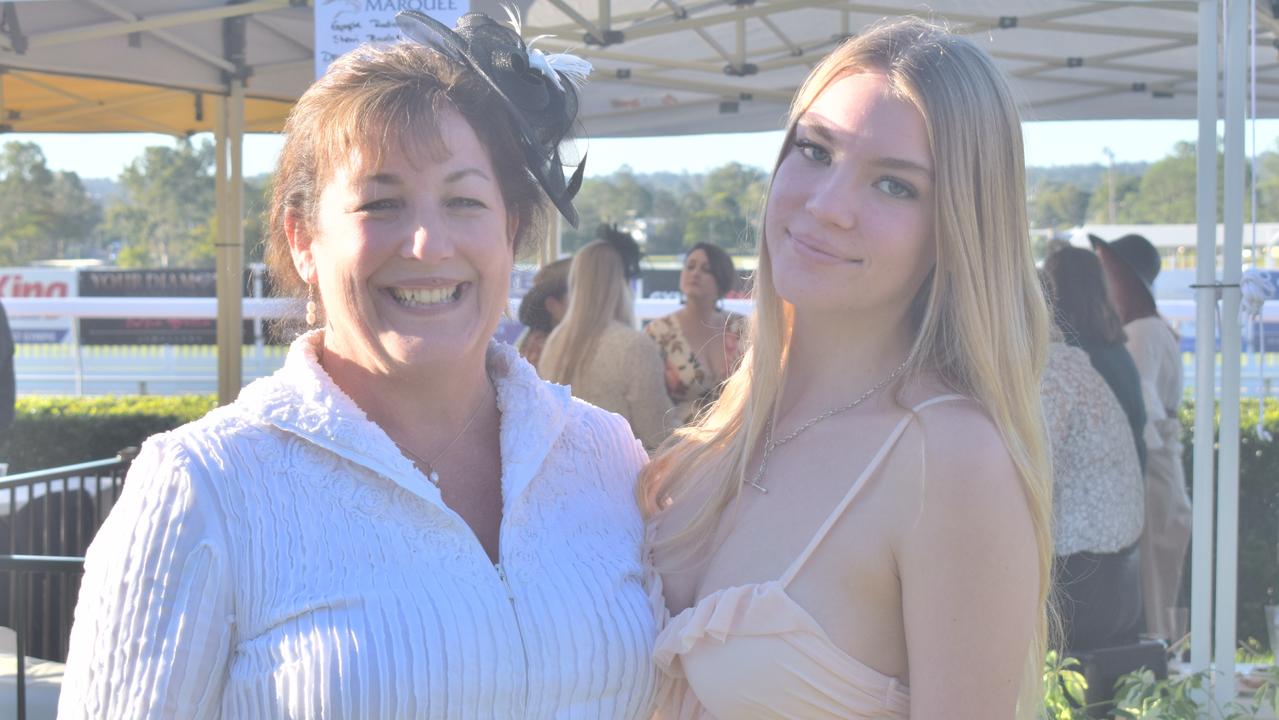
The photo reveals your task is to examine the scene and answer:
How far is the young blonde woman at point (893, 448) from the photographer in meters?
1.57

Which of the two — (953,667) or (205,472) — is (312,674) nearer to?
(205,472)

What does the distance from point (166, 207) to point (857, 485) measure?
50.1m

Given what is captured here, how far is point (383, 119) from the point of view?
1642 millimetres

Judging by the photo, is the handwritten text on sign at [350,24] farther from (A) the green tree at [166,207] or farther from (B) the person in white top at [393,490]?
(A) the green tree at [166,207]

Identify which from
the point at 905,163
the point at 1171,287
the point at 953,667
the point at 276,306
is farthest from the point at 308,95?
the point at 1171,287

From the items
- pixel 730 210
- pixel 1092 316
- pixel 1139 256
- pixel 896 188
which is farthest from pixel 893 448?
pixel 730 210

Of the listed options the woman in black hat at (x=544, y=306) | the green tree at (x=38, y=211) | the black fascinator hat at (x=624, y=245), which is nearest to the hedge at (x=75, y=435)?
the woman in black hat at (x=544, y=306)

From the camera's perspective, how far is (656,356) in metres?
5.32

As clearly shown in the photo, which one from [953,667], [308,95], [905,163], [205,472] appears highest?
[308,95]

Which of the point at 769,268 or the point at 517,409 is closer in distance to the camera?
the point at 517,409

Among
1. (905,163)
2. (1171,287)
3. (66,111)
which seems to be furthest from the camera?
(1171,287)

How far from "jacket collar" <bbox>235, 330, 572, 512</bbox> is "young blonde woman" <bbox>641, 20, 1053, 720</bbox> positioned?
297 millimetres

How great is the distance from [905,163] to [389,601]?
3.02 feet

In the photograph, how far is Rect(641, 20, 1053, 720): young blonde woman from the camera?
1570 mm
